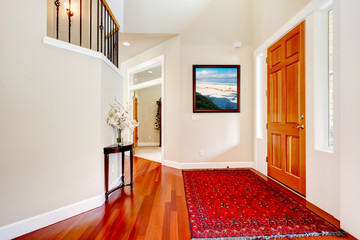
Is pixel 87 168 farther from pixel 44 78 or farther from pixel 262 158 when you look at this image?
pixel 262 158

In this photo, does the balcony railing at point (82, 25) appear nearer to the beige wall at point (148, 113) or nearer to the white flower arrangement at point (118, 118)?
the white flower arrangement at point (118, 118)

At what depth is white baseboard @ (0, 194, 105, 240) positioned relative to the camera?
151 cm

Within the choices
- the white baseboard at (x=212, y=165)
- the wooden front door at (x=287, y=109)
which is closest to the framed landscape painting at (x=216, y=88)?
the wooden front door at (x=287, y=109)

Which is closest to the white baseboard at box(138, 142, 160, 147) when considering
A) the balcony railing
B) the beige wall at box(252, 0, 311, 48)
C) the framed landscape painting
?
the framed landscape painting

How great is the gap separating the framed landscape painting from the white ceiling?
104cm

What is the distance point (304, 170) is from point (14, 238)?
10.7 feet

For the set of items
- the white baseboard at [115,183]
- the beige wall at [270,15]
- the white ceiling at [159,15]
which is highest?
the white ceiling at [159,15]

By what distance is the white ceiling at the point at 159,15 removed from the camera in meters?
3.68

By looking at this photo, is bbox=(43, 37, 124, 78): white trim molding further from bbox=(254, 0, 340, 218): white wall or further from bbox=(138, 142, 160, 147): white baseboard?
bbox=(138, 142, 160, 147): white baseboard

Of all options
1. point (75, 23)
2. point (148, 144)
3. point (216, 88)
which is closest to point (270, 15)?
point (216, 88)

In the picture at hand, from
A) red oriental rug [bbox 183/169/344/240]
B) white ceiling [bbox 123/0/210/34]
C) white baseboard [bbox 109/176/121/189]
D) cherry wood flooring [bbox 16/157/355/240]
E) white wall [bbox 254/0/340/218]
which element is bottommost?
cherry wood flooring [bbox 16/157/355/240]

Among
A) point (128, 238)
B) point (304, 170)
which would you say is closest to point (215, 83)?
point (304, 170)

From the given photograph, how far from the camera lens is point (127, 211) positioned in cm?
198

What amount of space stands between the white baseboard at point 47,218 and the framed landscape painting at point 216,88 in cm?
249
